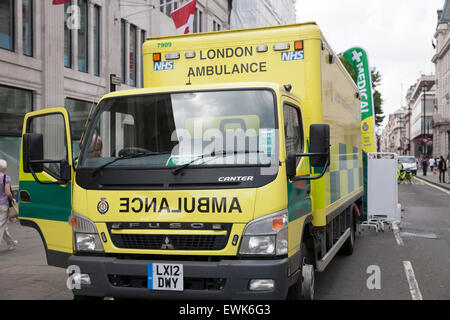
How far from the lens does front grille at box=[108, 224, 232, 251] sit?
4.36 m

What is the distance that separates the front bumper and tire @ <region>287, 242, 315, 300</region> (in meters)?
0.53

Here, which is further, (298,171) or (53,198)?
(53,198)

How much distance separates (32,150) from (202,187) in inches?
66.6

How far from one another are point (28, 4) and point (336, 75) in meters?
12.2

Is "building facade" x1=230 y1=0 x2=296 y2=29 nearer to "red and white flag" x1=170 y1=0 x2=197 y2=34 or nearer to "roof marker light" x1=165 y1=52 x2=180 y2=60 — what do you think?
"red and white flag" x1=170 y1=0 x2=197 y2=34

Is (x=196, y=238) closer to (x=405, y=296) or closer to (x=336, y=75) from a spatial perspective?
(x=405, y=296)

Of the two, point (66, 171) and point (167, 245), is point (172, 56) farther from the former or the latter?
point (167, 245)

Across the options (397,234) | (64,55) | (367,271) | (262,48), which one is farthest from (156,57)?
(64,55)

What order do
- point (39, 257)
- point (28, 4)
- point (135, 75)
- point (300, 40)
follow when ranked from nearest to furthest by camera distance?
point (300, 40) → point (39, 257) → point (28, 4) → point (135, 75)

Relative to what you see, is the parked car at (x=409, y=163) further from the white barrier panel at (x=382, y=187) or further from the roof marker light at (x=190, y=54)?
the roof marker light at (x=190, y=54)

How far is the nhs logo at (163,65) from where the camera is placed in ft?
20.5

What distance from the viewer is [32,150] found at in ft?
16.2

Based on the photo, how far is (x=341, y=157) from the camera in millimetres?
7457
